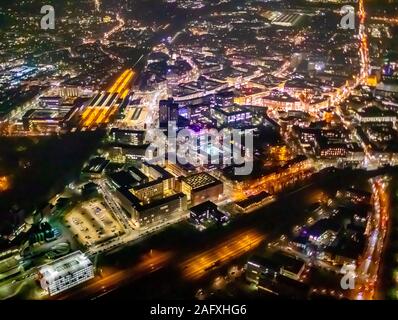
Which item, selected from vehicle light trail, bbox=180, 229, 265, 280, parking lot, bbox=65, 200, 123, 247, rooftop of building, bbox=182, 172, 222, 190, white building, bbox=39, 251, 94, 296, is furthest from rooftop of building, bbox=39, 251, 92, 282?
rooftop of building, bbox=182, 172, 222, 190

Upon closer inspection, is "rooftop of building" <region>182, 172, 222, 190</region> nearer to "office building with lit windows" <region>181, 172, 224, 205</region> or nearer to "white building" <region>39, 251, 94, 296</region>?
"office building with lit windows" <region>181, 172, 224, 205</region>

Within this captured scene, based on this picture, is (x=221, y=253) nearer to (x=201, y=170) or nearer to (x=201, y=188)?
(x=201, y=188)

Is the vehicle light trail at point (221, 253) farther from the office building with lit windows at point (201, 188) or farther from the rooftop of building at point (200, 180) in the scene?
the rooftop of building at point (200, 180)

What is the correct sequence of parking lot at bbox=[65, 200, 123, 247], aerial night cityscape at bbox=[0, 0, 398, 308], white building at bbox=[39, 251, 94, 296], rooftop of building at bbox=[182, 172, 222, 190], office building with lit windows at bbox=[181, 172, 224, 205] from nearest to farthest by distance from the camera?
white building at bbox=[39, 251, 94, 296]
aerial night cityscape at bbox=[0, 0, 398, 308]
parking lot at bbox=[65, 200, 123, 247]
office building with lit windows at bbox=[181, 172, 224, 205]
rooftop of building at bbox=[182, 172, 222, 190]

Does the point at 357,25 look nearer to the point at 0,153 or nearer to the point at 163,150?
the point at 163,150

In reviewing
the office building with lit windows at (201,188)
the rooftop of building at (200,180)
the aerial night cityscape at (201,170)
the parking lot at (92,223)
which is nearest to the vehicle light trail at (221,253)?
the aerial night cityscape at (201,170)
